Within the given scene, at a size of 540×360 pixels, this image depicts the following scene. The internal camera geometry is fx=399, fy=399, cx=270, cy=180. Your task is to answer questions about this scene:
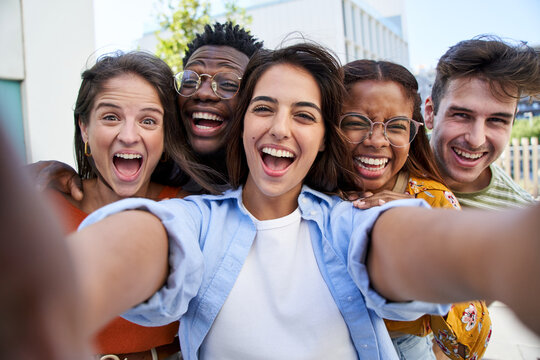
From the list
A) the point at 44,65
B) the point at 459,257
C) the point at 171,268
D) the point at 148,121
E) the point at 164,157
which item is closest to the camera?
the point at 459,257

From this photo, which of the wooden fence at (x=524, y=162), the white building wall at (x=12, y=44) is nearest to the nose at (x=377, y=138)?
the white building wall at (x=12, y=44)

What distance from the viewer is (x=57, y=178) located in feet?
7.26

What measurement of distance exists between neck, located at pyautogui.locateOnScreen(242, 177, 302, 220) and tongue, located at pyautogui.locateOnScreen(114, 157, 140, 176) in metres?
0.73

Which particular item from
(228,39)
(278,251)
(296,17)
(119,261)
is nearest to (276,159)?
(278,251)

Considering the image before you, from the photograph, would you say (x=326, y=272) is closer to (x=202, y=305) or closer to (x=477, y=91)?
(x=202, y=305)

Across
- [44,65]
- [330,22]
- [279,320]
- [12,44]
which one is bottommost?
[279,320]

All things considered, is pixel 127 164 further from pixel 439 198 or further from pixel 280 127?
pixel 439 198

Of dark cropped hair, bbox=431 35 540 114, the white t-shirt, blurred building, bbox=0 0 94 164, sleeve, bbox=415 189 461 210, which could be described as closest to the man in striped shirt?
dark cropped hair, bbox=431 35 540 114

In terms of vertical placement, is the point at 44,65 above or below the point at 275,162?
above

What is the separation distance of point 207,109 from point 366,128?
1.02 metres

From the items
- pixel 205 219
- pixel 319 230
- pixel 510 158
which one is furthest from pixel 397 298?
pixel 510 158

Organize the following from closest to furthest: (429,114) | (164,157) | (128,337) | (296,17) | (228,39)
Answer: (128,337) → (164,157) → (228,39) → (429,114) → (296,17)

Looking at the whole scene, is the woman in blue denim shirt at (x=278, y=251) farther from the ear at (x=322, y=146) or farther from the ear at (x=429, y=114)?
the ear at (x=429, y=114)

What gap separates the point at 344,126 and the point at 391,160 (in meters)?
0.33
